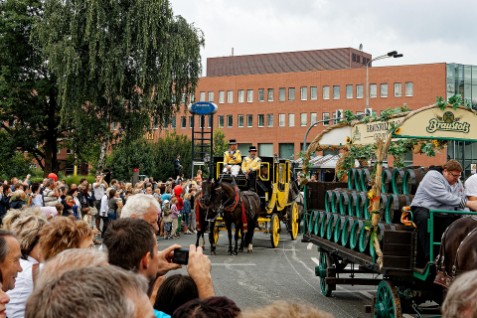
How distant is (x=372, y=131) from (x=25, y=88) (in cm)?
3438

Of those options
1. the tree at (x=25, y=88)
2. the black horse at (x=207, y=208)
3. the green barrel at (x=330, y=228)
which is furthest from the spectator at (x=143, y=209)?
the tree at (x=25, y=88)

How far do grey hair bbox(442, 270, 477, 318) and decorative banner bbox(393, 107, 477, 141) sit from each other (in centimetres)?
670

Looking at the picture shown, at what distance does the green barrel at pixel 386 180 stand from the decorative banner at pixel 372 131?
1.53 feet

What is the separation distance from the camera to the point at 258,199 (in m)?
19.9

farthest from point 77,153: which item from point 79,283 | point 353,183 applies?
point 79,283

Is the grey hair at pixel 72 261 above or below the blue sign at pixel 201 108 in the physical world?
below

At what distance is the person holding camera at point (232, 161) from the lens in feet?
67.7

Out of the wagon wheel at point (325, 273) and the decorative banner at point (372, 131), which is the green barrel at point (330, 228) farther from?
the decorative banner at point (372, 131)

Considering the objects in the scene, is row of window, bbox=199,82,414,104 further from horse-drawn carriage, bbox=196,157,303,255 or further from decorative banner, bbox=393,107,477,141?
decorative banner, bbox=393,107,477,141

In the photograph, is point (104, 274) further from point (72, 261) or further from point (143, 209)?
point (143, 209)

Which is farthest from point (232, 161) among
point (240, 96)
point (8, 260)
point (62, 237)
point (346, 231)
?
point (240, 96)

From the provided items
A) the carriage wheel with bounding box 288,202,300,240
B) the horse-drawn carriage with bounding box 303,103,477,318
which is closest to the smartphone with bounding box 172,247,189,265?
the horse-drawn carriage with bounding box 303,103,477,318

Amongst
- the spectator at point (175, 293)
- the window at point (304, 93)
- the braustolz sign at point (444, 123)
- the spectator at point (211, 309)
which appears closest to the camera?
the spectator at point (211, 309)

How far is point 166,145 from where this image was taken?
66875 millimetres
